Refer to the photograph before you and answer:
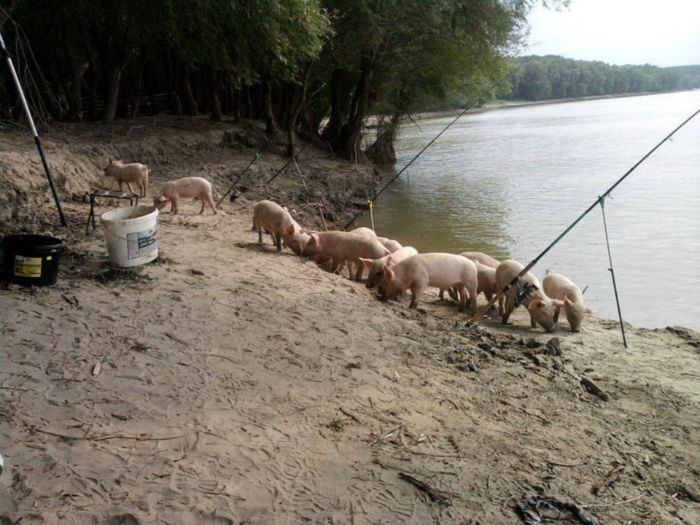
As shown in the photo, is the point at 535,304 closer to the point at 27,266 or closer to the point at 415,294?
the point at 415,294

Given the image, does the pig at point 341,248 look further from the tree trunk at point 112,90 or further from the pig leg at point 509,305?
the tree trunk at point 112,90

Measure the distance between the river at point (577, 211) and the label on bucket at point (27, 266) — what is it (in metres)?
8.70

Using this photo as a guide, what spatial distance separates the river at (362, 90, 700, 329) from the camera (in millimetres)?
12023

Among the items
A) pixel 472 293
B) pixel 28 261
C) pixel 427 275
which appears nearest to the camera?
pixel 28 261

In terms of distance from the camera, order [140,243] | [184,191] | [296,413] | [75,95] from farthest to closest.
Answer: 1. [75,95]
2. [184,191]
3. [140,243]
4. [296,413]

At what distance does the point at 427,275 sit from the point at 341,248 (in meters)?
1.83

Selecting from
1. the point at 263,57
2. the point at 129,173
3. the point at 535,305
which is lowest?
the point at 535,305

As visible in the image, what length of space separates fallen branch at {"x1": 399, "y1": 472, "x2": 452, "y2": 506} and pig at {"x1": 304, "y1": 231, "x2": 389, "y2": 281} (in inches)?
240

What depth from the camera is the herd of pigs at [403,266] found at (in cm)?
852

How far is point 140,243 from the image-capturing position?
6.93m

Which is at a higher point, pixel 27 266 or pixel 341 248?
pixel 27 266

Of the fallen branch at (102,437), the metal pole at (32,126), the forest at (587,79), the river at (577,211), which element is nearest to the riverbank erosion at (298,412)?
the fallen branch at (102,437)

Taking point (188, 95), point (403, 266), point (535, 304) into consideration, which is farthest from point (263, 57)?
point (535, 304)

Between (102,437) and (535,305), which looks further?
(535,305)
